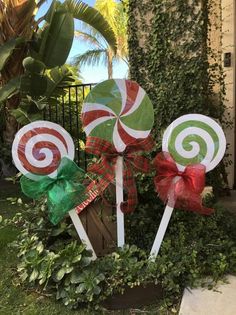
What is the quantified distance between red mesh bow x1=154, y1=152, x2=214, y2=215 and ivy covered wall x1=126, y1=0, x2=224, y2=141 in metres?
1.29

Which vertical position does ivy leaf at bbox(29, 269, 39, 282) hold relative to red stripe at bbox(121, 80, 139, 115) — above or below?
below

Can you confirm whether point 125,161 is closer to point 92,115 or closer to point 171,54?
point 92,115

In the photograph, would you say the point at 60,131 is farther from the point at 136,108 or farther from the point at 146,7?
the point at 146,7

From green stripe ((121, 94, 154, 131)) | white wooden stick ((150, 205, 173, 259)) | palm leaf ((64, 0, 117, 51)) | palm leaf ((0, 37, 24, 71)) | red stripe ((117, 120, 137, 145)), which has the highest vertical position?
palm leaf ((64, 0, 117, 51))

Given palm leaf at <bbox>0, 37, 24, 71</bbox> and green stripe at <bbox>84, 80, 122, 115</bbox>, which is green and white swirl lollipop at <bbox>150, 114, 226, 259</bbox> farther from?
palm leaf at <bbox>0, 37, 24, 71</bbox>

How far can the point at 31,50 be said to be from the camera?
772 cm

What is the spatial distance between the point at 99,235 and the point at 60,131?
3.85 ft

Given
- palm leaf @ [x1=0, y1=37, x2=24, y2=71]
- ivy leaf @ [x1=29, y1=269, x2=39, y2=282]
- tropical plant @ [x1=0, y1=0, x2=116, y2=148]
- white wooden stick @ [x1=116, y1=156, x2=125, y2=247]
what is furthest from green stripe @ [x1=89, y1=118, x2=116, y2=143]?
palm leaf @ [x1=0, y1=37, x2=24, y2=71]

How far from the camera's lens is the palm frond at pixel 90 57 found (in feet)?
76.8

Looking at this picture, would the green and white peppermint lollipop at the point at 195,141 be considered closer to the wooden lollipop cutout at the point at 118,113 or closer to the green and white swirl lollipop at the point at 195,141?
the green and white swirl lollipop at the point at 195,141

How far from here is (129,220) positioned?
4219 millimetres

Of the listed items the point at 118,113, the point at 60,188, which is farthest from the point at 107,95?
the point at 60,188

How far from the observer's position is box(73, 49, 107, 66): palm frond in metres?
23.4

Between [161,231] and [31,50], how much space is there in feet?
16.8
